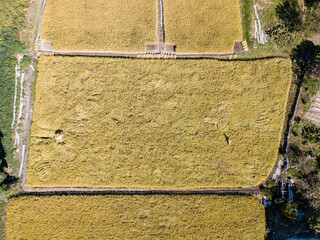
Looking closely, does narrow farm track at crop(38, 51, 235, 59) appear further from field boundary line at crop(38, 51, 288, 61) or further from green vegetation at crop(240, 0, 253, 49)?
green vegetation at crop(240, 0, 253, 49)

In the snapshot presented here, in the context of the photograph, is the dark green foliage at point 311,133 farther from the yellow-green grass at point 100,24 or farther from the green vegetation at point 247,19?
the yellow-green grass at point 100,24

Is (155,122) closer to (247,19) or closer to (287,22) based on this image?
(247,19)

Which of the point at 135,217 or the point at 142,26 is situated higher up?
the point at 142,26

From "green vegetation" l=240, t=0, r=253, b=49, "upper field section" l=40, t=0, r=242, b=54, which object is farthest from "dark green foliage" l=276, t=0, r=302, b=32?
"upper field section" l=40, t=0, r=242, b=54

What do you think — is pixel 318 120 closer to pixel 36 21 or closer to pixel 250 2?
pixel 250 2

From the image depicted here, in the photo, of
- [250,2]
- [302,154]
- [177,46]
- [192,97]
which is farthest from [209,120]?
[250,2]

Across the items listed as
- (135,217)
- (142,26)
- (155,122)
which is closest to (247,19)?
(142,26)

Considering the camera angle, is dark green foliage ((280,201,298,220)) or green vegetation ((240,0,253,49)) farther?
green vegetation ((240,0,253,49))
